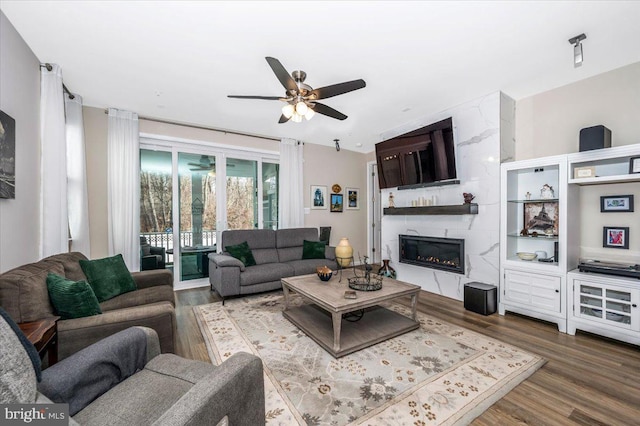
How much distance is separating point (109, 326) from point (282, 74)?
86.2 inches

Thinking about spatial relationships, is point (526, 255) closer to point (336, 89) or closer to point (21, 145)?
point (336, 89)

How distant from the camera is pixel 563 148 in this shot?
3.20 m

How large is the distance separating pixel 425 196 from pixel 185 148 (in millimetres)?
4123

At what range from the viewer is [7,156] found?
202cm

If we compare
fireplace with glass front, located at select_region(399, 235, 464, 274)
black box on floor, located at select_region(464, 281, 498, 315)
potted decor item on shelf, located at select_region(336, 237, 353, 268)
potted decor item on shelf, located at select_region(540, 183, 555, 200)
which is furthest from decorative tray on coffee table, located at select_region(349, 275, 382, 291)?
potted decor item on shelf, located at select_region(540, 183, 555, 200)

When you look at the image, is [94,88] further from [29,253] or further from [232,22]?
[232,22]

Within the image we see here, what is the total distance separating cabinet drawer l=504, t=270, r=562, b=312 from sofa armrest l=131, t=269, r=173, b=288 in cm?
403

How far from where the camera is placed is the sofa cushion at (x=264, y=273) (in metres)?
3.75

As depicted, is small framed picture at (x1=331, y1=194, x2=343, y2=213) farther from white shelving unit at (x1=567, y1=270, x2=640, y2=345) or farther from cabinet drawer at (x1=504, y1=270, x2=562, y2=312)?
white shelving unit at (x1=567, y1=270, x2=640, y2=345)

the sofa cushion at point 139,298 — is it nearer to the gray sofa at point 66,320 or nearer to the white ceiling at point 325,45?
the gray sofa at point 66,320

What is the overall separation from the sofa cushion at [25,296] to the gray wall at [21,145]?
0.61 m

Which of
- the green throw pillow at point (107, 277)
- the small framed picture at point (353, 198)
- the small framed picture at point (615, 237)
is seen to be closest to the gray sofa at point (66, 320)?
the green throw pillow at point (107, 277)

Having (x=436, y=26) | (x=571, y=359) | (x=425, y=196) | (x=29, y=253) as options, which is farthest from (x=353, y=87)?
(x=29, y=253)

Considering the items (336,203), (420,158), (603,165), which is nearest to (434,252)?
(420,158)
